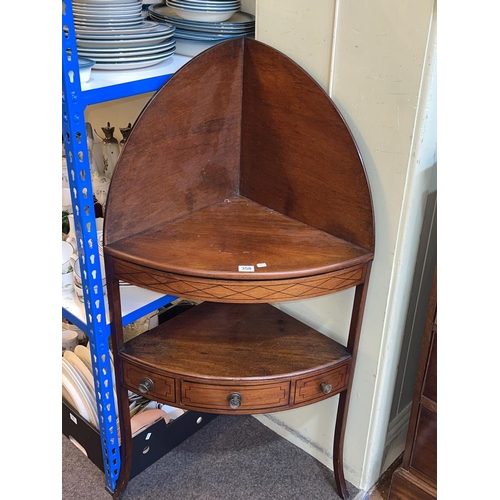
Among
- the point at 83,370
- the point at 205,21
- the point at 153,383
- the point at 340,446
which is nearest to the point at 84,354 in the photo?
the point at 83,370

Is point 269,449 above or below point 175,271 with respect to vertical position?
below

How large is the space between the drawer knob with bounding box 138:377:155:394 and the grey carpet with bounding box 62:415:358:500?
38 cm

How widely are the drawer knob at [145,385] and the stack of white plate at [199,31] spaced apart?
2.58 feet

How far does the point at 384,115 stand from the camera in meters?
1.23

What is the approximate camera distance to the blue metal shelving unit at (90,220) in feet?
3.57

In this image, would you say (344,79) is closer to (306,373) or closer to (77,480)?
(306,373)

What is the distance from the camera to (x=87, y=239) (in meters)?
1.25

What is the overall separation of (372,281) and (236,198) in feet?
1.32

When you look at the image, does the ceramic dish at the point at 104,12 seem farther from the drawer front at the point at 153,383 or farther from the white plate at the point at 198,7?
the drawer front at the point at 153,383

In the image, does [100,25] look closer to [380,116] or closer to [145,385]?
[380,116]

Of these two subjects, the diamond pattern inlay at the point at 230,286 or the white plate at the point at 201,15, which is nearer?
the diamond pattern inlay at the point at 230,286

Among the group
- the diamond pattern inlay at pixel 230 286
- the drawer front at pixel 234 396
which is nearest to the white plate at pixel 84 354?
the drawer front at pixel 234 396

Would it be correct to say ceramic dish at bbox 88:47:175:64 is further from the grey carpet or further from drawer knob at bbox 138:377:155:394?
the grey carpet

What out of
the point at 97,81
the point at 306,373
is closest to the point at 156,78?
the point at 97,81
